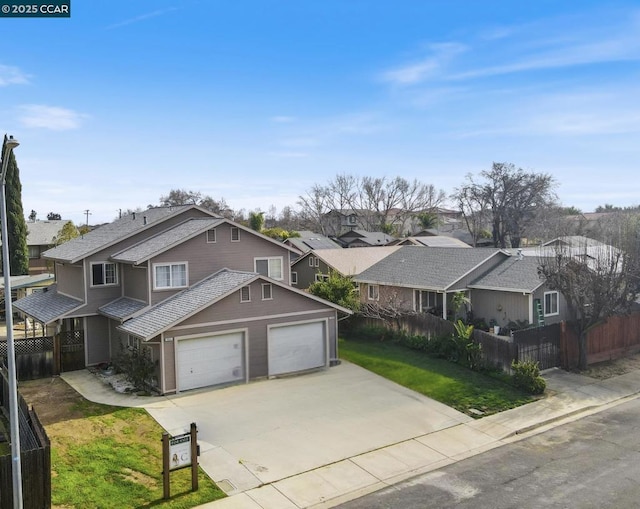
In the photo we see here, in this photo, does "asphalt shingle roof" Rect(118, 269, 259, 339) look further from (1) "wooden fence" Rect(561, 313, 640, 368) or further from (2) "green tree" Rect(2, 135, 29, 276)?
(2) "green tree" Rect(2, 135, 29, 276)

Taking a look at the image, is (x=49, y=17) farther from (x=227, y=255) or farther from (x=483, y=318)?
(x=483, y=318)

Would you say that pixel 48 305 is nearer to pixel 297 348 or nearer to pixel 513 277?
pixel 297 348

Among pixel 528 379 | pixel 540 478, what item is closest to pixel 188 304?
pixel 528 379

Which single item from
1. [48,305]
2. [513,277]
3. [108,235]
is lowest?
[48,305]

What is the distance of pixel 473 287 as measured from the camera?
3003cm

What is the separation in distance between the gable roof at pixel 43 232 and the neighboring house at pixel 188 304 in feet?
75.3

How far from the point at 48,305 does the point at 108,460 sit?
14.3 meters

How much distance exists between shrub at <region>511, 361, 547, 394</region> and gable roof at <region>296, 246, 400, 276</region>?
1599 cm

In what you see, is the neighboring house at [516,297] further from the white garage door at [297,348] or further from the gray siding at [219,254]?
the gray siding at [219,254]

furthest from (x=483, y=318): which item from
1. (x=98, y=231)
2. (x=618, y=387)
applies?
(x=98, y=231)

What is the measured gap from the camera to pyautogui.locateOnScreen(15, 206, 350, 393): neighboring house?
2106 cm

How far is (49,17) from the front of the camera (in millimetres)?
11164

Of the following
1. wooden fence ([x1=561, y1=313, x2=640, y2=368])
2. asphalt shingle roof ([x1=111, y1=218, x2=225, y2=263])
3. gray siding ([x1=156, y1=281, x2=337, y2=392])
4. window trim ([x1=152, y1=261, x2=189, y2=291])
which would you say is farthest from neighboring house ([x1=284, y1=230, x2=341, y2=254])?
wooden fence ([x1=561, y1=313, x2=640, y2=368])

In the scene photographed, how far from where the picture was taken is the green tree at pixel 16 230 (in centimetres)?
4491
